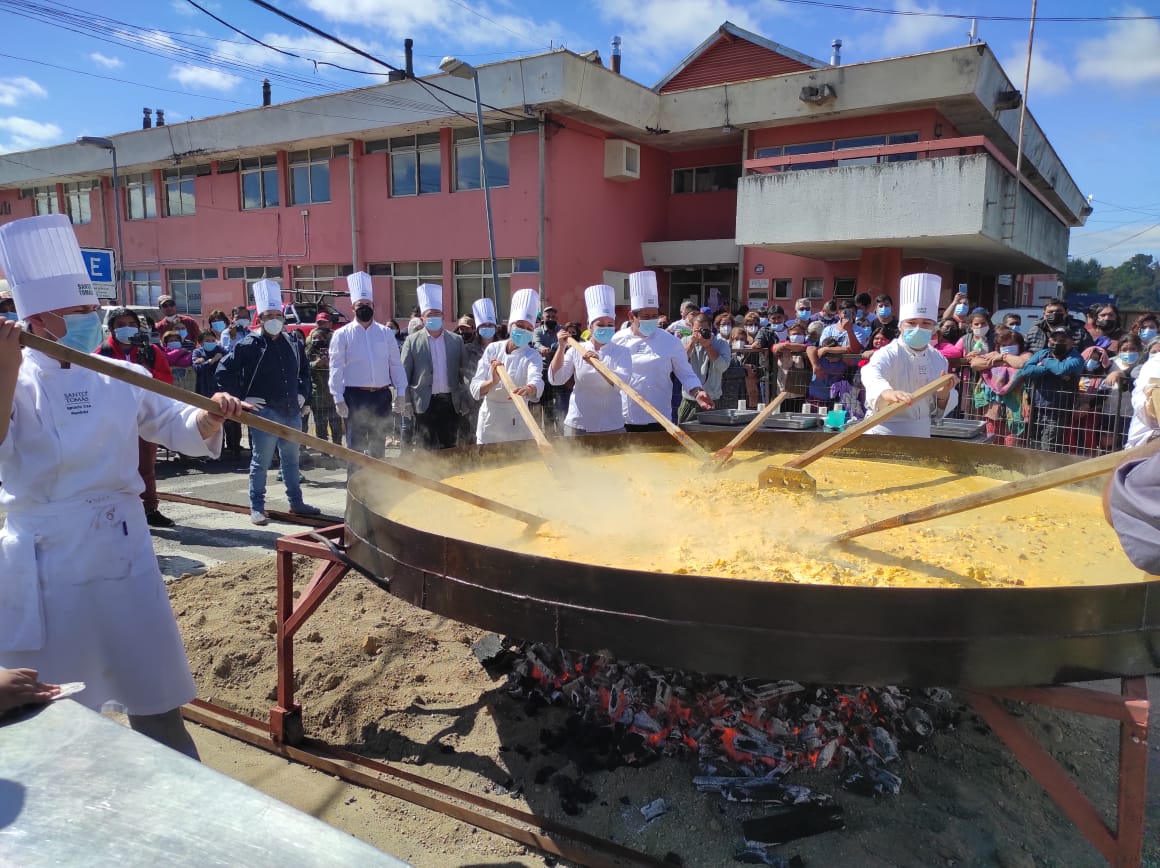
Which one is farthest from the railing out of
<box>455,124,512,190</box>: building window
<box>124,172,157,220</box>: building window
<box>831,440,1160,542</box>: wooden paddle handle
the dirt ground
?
<box>124,172,157,220</box>: building window

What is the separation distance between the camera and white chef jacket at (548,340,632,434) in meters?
5.65

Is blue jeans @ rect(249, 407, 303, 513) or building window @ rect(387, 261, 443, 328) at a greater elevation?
building window @ rect(387, 261, 443, 328)

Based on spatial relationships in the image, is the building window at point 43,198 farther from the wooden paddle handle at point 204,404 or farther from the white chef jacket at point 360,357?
the wooden paddle handle at point 204,404

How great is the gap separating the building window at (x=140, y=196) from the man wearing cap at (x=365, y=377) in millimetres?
24212

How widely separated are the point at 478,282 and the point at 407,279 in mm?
2399

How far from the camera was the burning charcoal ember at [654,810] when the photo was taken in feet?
9.12

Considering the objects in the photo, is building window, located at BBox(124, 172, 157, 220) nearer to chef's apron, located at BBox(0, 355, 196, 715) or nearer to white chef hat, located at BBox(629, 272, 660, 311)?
white chef hat, located at BBox(629, 272, 660, 311)

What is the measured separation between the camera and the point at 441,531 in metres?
3.00

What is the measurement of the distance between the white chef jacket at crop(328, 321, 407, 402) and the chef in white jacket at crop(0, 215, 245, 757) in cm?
440

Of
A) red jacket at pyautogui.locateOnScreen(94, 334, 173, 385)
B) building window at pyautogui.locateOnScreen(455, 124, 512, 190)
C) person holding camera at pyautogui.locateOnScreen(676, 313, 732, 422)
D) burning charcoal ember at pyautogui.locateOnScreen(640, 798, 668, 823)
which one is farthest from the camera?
building window at pyautogui.locateOnScreen(455, 124, 512, 190)

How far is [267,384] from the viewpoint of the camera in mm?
6578

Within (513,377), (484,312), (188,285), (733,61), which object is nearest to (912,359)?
(513,377)

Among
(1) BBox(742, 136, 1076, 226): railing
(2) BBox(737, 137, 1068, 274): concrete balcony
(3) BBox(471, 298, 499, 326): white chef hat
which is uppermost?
(1) BBox(742, 136, 1076, 226): railing

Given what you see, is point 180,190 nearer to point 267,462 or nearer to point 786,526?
point 267,462
